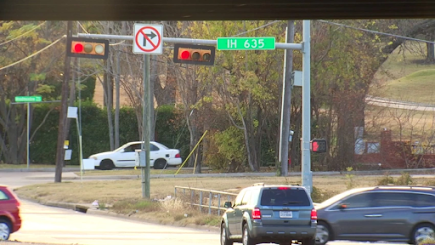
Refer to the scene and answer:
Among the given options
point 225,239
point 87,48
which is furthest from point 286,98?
point 225,239

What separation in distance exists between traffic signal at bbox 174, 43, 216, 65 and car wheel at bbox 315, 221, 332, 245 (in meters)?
8.61

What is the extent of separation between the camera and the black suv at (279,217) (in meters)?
16.6

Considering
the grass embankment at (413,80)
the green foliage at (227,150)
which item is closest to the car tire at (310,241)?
the green foliage at (227,150)

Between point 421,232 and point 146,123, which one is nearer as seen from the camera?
point 421,232

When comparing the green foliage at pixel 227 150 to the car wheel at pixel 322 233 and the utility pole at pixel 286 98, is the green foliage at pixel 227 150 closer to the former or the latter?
the utility pole at pixel 286 98

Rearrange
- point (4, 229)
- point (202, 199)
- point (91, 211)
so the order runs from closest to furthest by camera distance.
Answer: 1. point (4, 229)
2. point (202, 199)
3. point (91, 211)

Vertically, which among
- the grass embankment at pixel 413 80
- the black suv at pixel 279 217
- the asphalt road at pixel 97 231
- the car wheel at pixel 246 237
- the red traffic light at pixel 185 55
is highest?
the grass embankment at pixel 413 80

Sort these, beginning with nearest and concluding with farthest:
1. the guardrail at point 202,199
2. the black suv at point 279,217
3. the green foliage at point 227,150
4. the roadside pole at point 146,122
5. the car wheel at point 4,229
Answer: the black suv at point 279,217, the car wheel at point 4,229, the guardrail at point 202,199, the roadside pole at point 146,122, the green foliage at point 227,150

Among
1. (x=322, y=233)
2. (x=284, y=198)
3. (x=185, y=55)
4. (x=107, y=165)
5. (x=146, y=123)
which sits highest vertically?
(x=185, y=55)

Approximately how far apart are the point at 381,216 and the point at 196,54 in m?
9.62

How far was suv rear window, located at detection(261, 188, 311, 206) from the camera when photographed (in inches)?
664

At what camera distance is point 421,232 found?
18.4 meters

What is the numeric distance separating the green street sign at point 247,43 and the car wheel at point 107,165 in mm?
20946

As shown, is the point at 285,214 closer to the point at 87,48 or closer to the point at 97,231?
the point at 97,231
